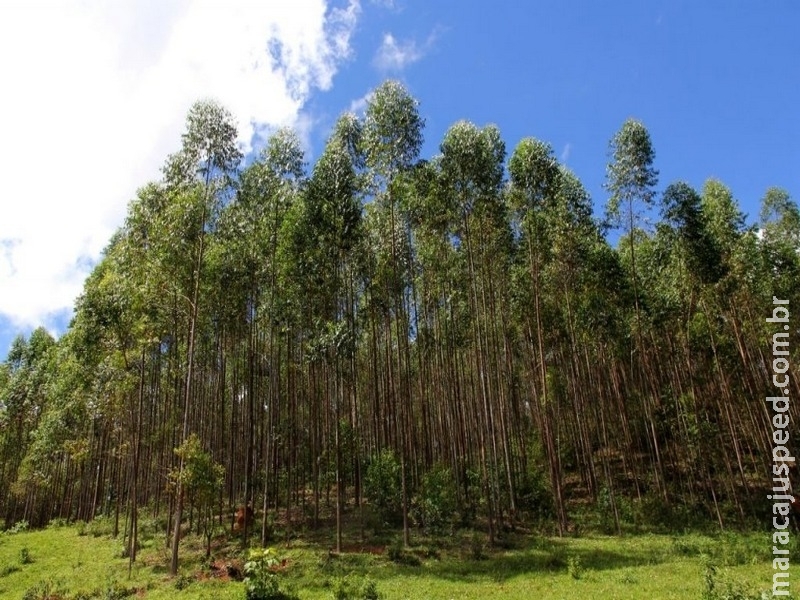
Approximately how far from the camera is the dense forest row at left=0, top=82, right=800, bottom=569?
2214cm

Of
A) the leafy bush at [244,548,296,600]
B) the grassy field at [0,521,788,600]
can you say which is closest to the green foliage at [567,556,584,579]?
the grassy field at [0,521,788,600]

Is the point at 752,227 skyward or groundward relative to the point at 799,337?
skyward

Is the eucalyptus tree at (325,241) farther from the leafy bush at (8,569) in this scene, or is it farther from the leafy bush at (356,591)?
the leafy bush at (8,569)

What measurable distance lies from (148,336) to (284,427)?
1104cm

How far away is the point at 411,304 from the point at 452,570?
17506 mm

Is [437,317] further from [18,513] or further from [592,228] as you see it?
[18,513]

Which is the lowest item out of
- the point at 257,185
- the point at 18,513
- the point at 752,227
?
the point at 18,513

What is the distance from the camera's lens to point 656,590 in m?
13.6

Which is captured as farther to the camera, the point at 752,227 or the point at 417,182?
the point at 752,227

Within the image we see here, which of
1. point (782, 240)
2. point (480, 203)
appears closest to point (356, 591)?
point (480, 203)

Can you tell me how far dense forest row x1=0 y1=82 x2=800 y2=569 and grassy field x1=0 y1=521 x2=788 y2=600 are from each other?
1732 mm

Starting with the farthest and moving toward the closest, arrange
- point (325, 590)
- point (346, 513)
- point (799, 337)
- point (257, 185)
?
1. point (799, 337)
2. point (346, 513)
3. point (257, 185)
4. point (325, 590)

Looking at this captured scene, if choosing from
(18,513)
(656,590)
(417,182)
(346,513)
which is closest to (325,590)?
(656,590)

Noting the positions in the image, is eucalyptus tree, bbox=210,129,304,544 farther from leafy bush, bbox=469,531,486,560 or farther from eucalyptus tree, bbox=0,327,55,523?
eucalyptus tree, bbox=0,327,55,523
